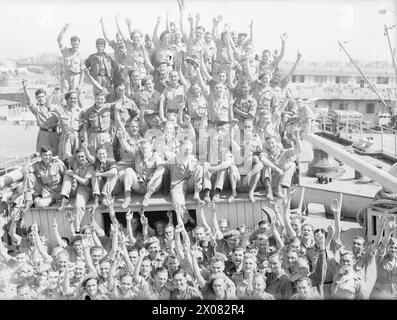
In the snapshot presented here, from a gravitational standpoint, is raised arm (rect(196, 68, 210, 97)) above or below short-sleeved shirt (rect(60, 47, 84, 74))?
below

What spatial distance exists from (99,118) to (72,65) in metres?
1.73

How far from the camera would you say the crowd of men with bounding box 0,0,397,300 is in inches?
215

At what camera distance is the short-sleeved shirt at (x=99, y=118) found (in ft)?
25.8

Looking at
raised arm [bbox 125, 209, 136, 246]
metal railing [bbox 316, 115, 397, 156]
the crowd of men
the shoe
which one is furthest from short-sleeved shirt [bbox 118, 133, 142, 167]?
metal railing [bbox 316, 115, 397, 156]

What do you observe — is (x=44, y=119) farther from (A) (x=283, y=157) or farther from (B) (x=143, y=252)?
(A) (x=283, y=157)

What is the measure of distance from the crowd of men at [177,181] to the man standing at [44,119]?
2 centimetres

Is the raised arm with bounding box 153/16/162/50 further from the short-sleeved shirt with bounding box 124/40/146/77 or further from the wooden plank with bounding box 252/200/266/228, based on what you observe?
the wooden plank with bounding box 252/200/266/228

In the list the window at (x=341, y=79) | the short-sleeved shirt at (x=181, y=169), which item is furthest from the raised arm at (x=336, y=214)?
the window at (x=341, y=79)

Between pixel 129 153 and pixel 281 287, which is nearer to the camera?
pixel 281 287

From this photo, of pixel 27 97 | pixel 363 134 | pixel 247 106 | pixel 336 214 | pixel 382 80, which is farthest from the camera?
pixel 382 80

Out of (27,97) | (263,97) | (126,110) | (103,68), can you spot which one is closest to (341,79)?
(263,97)

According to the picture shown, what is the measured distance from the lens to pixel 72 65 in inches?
361
